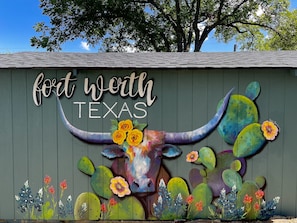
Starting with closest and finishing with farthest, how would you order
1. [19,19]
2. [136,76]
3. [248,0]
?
[136,76], [248,0], [19,19]

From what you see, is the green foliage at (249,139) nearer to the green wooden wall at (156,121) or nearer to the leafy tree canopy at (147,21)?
the green wooden wall at (156,121)

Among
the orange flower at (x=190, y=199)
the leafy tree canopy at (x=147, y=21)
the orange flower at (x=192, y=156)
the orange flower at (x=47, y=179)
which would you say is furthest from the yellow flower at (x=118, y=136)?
the leafy tree canopy at (x=147, y=21)

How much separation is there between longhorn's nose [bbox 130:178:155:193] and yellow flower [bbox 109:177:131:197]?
0.08 metres

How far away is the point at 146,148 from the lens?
3.42 metres

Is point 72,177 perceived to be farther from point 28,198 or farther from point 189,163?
point 189,163

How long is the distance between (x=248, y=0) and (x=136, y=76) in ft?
43.5

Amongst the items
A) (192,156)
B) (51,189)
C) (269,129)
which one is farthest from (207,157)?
(51,189)

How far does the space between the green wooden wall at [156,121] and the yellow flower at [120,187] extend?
30 cm

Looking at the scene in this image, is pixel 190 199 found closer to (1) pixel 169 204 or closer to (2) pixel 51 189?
(1) pixel 169 204

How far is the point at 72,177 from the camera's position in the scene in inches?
136

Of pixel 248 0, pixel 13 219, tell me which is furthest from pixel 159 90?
pixel 248 0

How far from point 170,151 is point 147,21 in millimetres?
11991

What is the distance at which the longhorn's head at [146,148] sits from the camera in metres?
3.39

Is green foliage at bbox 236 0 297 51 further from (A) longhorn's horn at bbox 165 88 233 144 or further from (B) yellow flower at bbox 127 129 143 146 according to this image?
(B) yellow flower at bbox 127 129 143 146
